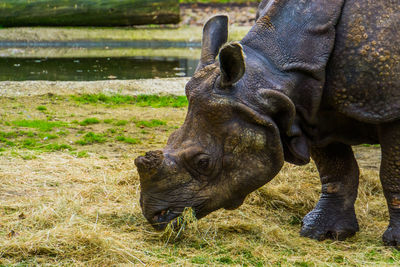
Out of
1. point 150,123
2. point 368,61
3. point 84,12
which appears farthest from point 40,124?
point 84,12

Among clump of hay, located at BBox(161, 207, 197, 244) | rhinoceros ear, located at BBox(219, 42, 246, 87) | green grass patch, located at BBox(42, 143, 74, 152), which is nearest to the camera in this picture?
rhinoceros ear, located at BBox(219, 42, 246, 87)

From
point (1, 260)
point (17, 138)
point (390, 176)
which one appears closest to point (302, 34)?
point (390, 176)

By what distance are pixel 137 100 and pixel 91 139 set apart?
235 cm

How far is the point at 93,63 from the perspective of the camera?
13.5 meters

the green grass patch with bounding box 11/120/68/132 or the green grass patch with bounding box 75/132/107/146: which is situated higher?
the green grass patch with bounding box 75/132/107/146

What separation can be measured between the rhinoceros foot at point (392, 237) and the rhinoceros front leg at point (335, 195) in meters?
0.40

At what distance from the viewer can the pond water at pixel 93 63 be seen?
12102 mm

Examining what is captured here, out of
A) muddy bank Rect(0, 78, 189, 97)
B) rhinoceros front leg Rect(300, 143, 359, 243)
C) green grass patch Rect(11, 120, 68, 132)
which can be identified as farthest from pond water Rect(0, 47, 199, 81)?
rhinoceros front leg Rect(300, 143, 359, 243)

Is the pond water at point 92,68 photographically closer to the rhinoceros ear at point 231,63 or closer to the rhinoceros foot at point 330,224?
the rhinoceros foot at point 330,224

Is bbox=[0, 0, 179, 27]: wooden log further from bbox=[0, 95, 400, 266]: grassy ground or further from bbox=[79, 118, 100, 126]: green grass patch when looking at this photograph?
bbox=[79, 118, 100, 126]: green grass patch

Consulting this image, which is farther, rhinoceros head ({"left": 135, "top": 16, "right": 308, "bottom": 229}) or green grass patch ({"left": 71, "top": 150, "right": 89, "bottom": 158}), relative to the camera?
green grass patch ({"left": 71, "top": 150, "right": 89, "bottom": 158})

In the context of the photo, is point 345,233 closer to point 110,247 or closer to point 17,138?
point 110,247

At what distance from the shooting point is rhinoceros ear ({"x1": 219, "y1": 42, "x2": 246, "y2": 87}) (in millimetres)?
4109

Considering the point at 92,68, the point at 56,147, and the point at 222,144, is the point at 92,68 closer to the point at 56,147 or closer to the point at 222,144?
the point at 56,147
